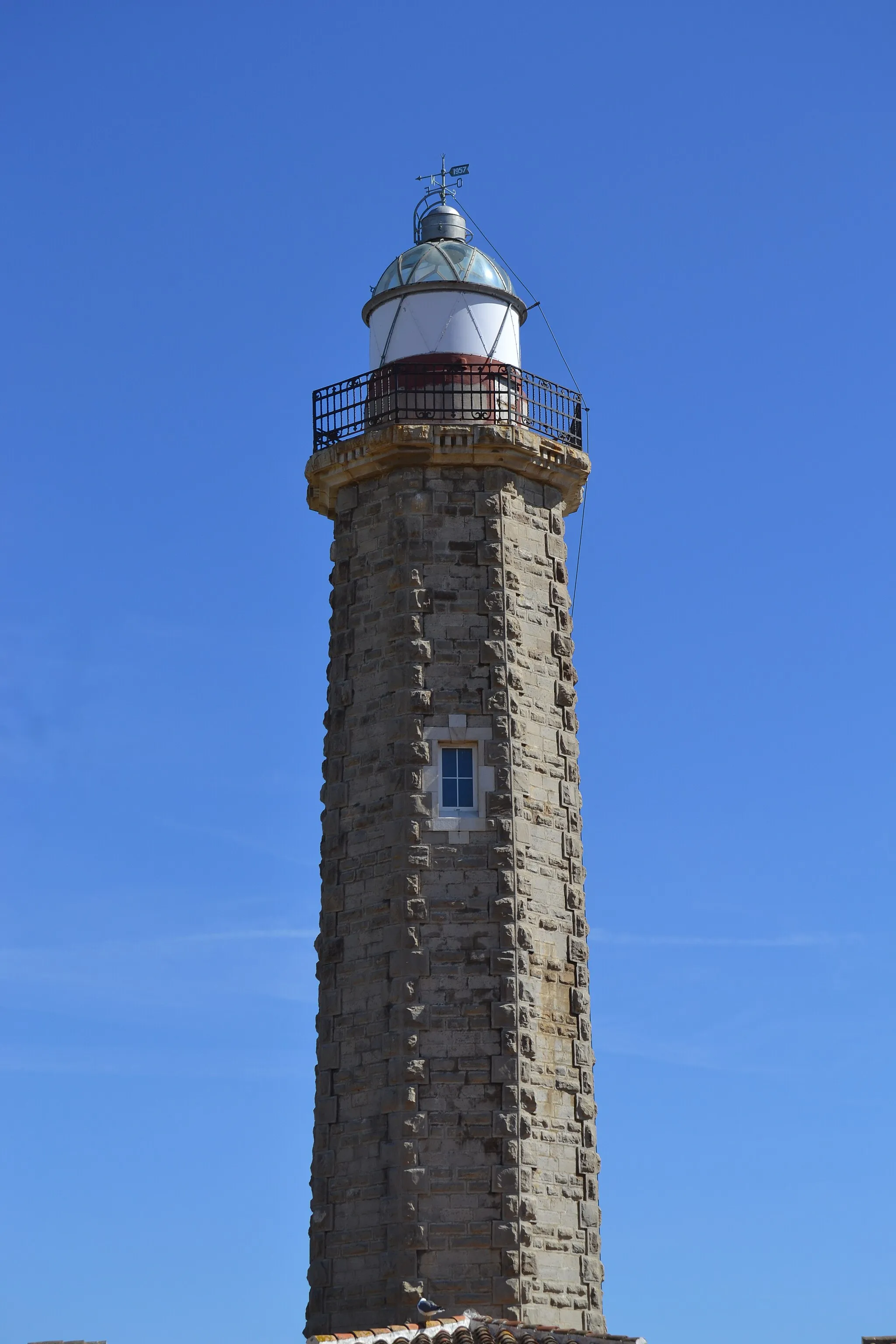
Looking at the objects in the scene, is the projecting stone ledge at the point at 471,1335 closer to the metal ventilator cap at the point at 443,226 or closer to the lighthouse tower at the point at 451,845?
the lighthouse tower at the point at 451,845

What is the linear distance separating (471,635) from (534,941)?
363cm

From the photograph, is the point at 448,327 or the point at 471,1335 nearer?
the point at 471,1335

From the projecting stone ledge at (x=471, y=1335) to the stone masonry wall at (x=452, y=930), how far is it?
1.28m

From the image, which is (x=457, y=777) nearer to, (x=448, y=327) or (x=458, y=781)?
(x=458, y=781)

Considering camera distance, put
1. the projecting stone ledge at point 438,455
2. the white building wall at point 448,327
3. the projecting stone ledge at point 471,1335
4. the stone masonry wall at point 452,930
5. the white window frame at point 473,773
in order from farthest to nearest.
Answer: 1. the white building wall at point 448,327
2. the projecting stone ledge at point 438,455
3. the white window frame at point 473,773
4. the stone masonry wall at point 452,930
5. the projecting stone ledge at point 471,1335

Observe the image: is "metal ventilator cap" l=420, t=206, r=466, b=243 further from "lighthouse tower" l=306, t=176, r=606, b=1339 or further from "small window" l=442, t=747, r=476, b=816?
"small window" l=442, t=747, r=476, b=816

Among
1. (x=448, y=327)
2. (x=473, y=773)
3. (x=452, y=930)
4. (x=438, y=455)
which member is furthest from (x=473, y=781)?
(x=448, y=327)

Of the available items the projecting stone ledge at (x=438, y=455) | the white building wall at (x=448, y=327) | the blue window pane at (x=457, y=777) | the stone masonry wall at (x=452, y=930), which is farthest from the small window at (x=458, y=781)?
the white building wall at (x=448, y=327)

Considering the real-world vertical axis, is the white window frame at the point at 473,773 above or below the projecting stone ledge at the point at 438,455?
below

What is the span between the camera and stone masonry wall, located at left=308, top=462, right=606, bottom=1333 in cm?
2397

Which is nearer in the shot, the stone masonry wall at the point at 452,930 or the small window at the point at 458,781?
the stone masonry wall at the point at 452,930

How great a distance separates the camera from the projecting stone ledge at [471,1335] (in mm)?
20484

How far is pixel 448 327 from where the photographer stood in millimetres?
27297

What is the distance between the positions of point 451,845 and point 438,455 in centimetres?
475
